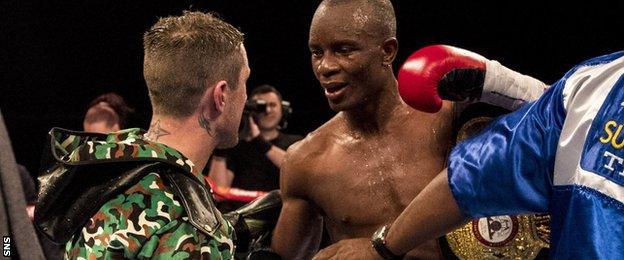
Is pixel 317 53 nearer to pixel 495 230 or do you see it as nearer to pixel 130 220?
pixel 495 230

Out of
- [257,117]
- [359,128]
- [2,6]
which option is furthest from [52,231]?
[2,6]

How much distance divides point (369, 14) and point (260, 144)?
74.6 inches

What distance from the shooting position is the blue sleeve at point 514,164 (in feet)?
4.25

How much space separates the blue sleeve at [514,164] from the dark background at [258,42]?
121 inches

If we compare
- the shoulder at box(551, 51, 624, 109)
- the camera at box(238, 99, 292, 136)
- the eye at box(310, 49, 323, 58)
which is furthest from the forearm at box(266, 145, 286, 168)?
the shoulder at box(551, 51, 624, 109)

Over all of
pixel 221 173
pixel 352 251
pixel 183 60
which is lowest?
pixel 221 173

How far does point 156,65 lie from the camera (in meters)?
1.31

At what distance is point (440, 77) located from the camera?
1.42 metres

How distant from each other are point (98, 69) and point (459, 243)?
3.24 meters

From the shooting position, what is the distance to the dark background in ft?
14.3

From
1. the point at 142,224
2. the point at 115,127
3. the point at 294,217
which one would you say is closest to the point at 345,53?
the point at 294,217

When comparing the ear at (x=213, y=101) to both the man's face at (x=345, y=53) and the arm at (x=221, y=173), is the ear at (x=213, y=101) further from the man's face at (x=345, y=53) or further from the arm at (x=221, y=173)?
the arm at (x=221, y=173)

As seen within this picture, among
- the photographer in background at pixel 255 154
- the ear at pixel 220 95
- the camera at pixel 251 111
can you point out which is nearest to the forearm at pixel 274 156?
the photographer in background at pixel 255 154

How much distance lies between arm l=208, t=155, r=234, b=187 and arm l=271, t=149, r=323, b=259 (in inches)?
72.5
